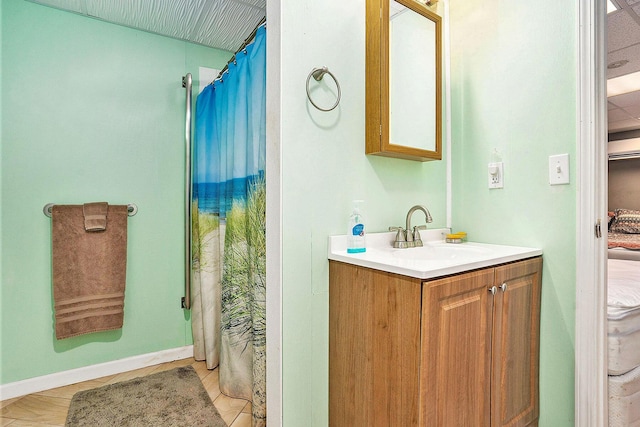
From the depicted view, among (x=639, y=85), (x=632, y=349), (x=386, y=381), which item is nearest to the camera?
(x=386, y=381)

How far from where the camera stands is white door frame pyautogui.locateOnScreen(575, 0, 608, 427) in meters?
1.16

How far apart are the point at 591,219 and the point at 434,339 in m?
0.80

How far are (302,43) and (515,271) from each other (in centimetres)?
115

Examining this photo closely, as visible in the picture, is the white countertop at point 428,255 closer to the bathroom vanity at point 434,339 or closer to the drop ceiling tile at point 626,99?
the bathroom vanity at point 434,339

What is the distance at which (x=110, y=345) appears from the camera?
2023mm

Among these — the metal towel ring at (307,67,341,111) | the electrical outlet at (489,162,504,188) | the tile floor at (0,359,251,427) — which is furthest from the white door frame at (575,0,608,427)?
the tile floor at (0,359,251,427)

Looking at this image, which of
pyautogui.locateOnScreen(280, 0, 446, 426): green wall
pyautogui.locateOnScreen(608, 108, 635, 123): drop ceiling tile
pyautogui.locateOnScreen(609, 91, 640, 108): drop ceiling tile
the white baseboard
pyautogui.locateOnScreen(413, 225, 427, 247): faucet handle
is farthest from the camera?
pyautogui.locateOnScreen(608, 108, 635, 123): drop ceiling tile

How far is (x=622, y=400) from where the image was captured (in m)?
1.22

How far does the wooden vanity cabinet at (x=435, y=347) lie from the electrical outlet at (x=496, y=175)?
0.37 metres

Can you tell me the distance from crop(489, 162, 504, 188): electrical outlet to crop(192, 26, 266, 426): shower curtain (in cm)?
106

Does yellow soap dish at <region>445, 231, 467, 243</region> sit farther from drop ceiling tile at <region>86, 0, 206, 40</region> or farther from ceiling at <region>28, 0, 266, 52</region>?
drop ceiling tile at <region>86, 0, 206, 40</region>

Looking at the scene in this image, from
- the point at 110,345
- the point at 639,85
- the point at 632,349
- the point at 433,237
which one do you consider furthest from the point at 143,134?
the point at 639,85

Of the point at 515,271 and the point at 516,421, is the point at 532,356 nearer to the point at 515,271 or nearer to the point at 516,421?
the point at 516,421

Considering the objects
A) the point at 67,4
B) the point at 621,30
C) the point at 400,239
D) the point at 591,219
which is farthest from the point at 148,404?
the point at 621,30
